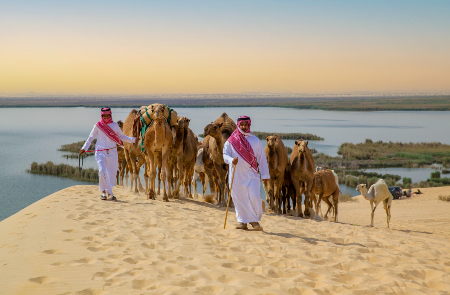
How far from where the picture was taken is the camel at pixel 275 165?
1088 centimetres

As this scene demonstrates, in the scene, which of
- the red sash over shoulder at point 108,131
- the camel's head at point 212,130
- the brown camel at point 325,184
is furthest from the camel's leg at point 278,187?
the red sash over shoulder at point 108,131

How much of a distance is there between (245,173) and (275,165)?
349cm

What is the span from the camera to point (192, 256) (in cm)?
549

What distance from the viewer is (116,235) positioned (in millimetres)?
6238

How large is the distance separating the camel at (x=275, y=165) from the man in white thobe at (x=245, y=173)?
3097 mm

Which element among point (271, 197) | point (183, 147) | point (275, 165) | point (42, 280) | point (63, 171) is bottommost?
point (63, 171)

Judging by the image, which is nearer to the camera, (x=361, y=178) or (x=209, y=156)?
(x=209, y=156)

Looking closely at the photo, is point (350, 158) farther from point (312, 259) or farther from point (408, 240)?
point (312, 259)

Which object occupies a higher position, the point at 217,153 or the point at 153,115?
the point at 153,115

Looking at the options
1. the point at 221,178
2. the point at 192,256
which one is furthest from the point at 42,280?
the point at 221,178

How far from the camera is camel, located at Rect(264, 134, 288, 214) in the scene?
1088 cm

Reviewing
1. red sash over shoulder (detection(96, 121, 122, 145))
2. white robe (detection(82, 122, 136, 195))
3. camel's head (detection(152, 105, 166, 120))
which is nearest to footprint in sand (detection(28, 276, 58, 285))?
white robe (detection(82, 122, 136, 195))

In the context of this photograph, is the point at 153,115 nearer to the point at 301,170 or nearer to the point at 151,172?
the point at 151,172

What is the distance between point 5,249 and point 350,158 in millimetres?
42348
